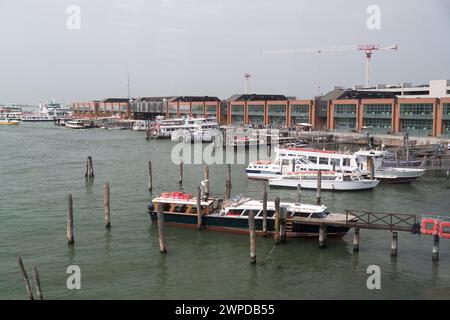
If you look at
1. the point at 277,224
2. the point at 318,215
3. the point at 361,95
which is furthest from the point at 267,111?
the point at 277,224

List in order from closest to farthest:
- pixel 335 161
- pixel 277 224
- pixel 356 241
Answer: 1. pixel 356 241
2. pixel 277 224
3. pixel 335 161

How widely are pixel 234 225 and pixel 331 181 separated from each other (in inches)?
573

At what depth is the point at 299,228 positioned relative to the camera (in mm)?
24828

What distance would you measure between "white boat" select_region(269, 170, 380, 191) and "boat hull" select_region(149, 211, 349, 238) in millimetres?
12929

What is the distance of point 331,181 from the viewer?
124ft

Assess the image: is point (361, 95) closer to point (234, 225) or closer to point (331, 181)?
point (331, 181)

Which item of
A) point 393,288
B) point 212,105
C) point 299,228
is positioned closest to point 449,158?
point 299,228

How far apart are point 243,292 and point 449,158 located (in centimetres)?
3949

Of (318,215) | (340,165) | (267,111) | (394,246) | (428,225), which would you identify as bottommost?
(394,246)

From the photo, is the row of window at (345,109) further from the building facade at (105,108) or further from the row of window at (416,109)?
the building facade at (105,108)

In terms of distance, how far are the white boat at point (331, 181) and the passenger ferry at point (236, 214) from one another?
1213 cm

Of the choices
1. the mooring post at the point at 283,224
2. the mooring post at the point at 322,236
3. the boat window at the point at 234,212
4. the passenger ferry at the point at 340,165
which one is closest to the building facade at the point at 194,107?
the passenger ferry at the point at 340,165

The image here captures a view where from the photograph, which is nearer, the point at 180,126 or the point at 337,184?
the point at 337,184
